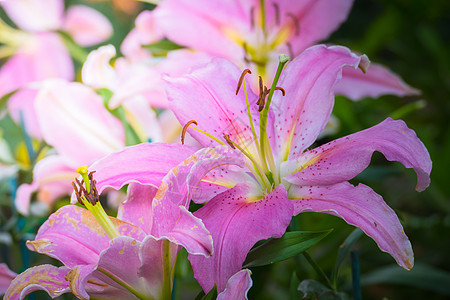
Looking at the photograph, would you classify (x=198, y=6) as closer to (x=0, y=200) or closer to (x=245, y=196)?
(x=245, y=196)

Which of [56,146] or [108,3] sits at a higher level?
[56,146]

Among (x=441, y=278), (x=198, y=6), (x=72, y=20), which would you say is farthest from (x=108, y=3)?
(x=441, y=278)

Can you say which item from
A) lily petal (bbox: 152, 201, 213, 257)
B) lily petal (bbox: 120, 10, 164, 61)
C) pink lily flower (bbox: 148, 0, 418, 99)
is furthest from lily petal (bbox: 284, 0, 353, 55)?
lily petal (bbox: 152, 201, 213, 257)

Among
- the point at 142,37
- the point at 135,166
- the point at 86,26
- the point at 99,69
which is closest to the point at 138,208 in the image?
the point at 135,166

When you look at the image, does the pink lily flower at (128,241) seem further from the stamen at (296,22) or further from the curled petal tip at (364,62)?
the stamen at (296,22)

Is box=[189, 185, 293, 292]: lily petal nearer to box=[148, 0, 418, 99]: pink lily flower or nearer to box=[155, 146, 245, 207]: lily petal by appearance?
box=[155, 146, 245, 207]: lily petal

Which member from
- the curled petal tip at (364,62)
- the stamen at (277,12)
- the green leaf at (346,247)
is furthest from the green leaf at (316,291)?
the stamen at (277,12)
